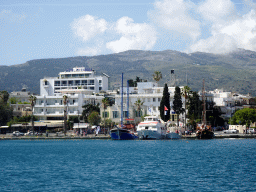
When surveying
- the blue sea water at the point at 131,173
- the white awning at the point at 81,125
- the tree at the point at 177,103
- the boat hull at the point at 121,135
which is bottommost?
the blue sea water at the point at 131,173

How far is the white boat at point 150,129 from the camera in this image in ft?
359

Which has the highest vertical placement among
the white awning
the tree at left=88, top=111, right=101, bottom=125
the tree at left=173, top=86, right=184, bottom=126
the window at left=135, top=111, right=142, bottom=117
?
the tree at left=173, top=86, right=184, bottom=126

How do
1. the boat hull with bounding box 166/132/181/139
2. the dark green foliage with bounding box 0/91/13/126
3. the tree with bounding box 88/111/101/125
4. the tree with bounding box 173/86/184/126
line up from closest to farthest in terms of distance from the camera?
the boat hull with bounding box 166/132/181/139 < the tree with bounding box 173/86/184/126 < the tree with bounding box 88/111/101/125 < the dark green foliage with bounding box 0/91/13/126

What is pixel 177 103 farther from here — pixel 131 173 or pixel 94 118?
pixel 131 173

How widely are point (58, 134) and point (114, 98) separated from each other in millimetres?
38597

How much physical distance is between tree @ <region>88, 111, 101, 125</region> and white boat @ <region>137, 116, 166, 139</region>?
25221 mm

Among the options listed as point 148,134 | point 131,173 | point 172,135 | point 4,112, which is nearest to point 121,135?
point 148,134

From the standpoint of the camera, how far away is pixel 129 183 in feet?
140

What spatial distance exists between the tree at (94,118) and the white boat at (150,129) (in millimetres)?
25221

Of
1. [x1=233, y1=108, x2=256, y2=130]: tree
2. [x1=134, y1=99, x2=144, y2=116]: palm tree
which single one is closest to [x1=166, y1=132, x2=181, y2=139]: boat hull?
[x1=134, y1=99, x2=144, y2=116]: palm tree

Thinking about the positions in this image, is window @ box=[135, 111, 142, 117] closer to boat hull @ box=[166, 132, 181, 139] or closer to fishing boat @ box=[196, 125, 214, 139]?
boat hull @ box=[166, 132, 181, 139]

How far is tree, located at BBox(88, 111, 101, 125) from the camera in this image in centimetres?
13400

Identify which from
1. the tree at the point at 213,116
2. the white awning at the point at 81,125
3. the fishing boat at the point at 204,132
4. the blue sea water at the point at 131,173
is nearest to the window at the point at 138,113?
the white awning at the point at 81,125

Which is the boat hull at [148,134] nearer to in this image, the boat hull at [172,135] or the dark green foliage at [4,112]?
the boat hull at [172,135]
